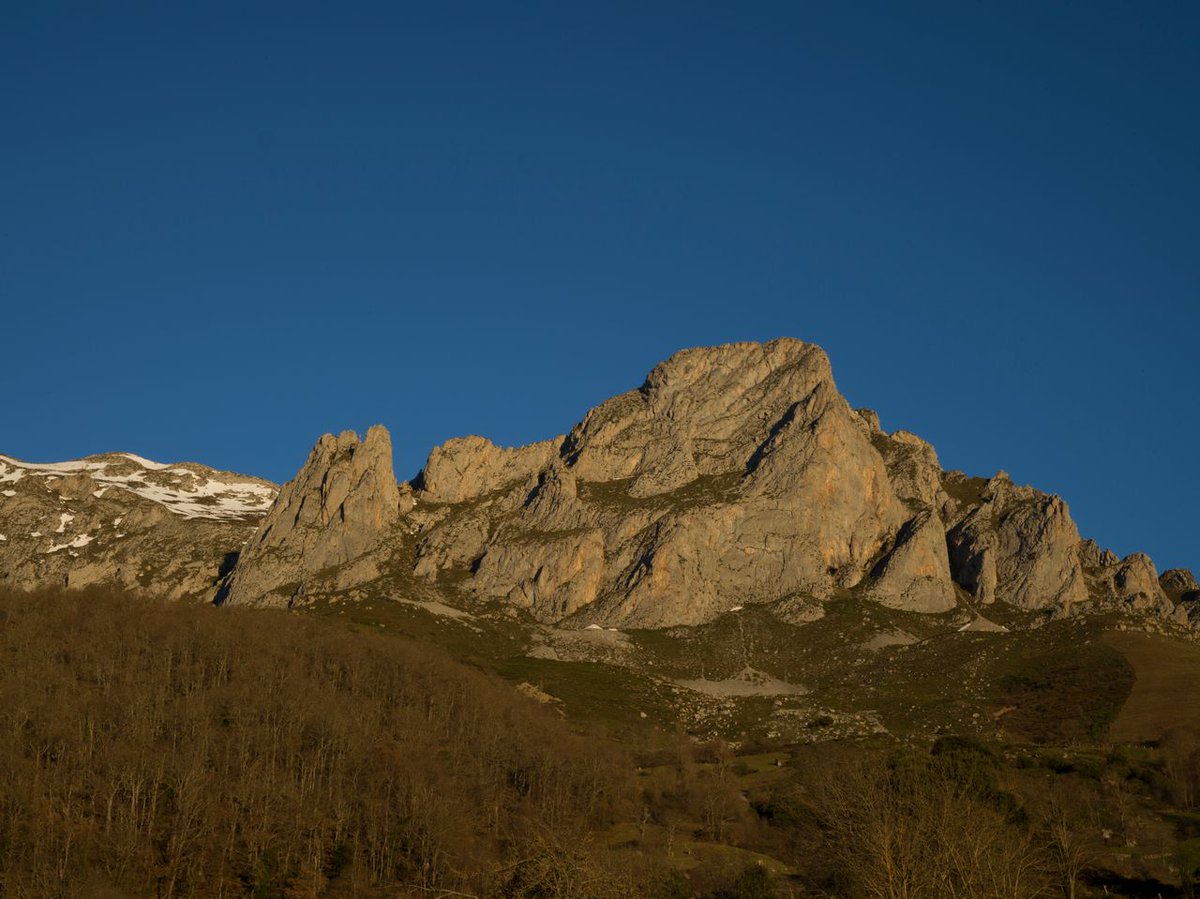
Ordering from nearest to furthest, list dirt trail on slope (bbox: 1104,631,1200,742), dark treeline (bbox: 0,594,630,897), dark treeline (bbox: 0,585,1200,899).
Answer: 1. dark treeline (bbox: 0,585,1200,899)
2. dark treeline (bbox: 0,594,630,897)
3. dirt trail on slope (bbox: 1104,631,1200,742)

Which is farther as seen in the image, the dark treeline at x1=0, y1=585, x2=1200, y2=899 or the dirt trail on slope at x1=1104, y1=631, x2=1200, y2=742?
the dirt trail on slope at x1=1104, y1=631, x2=1200, y2=742

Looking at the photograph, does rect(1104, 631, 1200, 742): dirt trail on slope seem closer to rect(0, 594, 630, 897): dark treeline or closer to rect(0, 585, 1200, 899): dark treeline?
rect(0, 585, 1200, 899): dark treeline

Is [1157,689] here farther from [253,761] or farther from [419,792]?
[253,761]

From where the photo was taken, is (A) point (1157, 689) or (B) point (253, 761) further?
(A) point (1157, 689)

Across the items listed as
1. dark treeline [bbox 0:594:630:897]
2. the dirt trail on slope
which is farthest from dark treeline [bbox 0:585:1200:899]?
the dirt trail on slope

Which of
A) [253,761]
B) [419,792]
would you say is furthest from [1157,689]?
[253,761]

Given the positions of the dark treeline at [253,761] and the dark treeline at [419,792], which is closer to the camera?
the dark treeline at [419,792]

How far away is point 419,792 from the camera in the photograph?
10219 cm

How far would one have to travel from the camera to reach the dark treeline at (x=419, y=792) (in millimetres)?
72562

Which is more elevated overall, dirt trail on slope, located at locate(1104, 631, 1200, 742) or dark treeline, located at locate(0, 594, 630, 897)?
dirt trail on slope, located at locate(1104, 631, 1200, 742)

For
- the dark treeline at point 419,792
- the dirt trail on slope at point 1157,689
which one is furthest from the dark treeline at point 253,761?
the dirt trail on slope at point 1157,689

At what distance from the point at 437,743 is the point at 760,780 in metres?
34.4

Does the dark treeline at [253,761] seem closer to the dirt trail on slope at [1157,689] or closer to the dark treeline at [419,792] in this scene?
the dark treeline at [419,792]

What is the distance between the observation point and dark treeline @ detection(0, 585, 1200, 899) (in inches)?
2857
